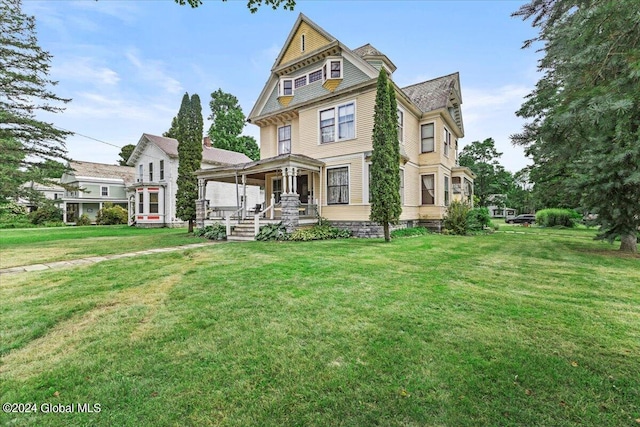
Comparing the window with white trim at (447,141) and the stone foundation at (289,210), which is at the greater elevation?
the window with white trim at (447,141)

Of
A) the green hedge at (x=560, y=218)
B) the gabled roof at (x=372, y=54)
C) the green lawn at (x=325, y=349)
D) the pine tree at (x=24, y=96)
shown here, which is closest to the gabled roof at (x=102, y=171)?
the pine tree at (x=24, y=96)

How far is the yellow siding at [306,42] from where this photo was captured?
14.0 m

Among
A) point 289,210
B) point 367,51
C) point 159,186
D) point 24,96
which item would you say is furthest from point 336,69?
point 159,186

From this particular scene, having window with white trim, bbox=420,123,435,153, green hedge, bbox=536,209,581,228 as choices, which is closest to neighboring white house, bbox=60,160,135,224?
window with white trim, bbox=420,123,435,153

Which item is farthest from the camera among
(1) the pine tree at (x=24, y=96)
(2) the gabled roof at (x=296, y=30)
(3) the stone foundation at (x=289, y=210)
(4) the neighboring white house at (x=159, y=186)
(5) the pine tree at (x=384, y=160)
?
(4) the neighboring white house at (x=159, y=186)

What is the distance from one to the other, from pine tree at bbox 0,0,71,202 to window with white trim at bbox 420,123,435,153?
18378mm

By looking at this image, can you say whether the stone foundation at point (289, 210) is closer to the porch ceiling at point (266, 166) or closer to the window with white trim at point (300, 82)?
the porch ceiling at point (266, 166)

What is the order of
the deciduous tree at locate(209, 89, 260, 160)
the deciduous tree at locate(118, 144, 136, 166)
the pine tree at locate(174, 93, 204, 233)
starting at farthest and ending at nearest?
the deciduous tree at locate(118, 144, 136, 166), the deciduous tree at locate(209, 89, 260, 160), the pine tree at locate(174, 93, 204, 233)

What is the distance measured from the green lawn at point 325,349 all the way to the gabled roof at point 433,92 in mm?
12426

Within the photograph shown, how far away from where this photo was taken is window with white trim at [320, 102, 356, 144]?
43.4 feet

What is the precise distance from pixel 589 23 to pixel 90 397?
217 inches

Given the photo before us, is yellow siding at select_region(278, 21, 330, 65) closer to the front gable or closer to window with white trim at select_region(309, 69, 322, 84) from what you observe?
the front gable

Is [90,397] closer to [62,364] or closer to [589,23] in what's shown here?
[62,364]

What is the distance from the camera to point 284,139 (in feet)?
52.8
